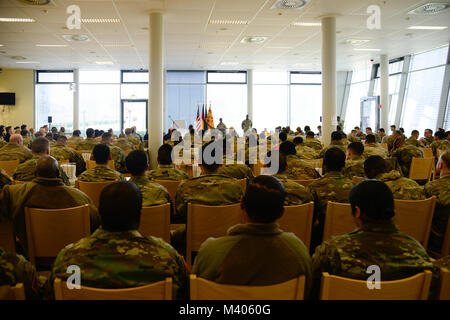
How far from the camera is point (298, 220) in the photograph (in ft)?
9.13

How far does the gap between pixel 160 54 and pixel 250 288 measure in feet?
27.5

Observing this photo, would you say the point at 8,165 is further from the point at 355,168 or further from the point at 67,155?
the point at 355,168

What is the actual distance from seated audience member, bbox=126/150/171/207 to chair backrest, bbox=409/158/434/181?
16.1ft

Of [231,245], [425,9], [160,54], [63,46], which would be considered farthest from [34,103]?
[231,245]

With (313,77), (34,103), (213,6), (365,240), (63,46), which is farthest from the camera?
(313,77)

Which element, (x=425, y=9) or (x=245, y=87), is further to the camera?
(x=245, y=87)

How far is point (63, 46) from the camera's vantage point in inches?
495

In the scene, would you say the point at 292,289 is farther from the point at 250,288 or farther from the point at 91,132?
the point at 91,132

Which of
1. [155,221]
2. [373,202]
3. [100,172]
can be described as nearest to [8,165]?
[100,172]

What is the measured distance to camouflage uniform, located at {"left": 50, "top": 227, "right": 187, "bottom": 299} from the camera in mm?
1556

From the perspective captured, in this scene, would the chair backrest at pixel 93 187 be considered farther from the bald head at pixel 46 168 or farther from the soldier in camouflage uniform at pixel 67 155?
the soldier in camouflage uniform at pixel 67 155

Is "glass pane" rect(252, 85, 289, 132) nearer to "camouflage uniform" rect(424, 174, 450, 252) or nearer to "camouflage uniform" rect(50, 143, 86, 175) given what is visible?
"camouflage uniform" rect(50, 143, 86, 175)

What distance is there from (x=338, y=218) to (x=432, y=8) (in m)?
8.23

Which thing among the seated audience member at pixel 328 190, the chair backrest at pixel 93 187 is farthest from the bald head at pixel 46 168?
the seated audience member at pixel 328 190
